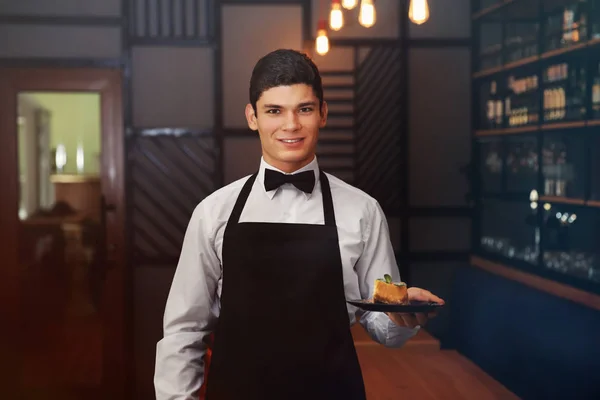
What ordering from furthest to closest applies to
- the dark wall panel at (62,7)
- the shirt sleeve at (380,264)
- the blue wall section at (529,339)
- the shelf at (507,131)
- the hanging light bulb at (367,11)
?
1. the dark wall panel at (62,7)
2. the shelf at (507,131)
3. the hanging light bulb at (367,11)
4. the blue wall section at (529,339)
5. the shirt sleeve at (380,264)

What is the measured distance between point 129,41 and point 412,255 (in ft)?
7.76

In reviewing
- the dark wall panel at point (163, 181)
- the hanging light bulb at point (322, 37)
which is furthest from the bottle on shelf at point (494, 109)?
the dark wall panel at point (163, 181)

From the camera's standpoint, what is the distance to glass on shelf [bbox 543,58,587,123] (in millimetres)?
3809

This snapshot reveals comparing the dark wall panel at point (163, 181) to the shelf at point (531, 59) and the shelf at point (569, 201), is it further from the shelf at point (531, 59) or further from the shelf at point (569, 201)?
the shelf at point (569, 201)

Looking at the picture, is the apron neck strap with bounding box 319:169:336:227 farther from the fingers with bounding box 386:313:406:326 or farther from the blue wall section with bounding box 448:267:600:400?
the blue wall section with bounding box 448:267:600:400

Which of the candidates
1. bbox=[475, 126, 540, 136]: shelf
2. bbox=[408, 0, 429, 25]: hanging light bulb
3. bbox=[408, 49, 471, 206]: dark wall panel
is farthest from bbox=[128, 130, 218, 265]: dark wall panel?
bbox=[408, 0, 429, 25]: hanging light bulb

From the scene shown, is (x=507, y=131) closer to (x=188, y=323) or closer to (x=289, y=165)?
(x=289, y=165)

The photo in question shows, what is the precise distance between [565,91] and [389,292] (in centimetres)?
256

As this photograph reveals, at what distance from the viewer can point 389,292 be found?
1.78 m

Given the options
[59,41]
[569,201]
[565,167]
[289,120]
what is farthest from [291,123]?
[59,41]

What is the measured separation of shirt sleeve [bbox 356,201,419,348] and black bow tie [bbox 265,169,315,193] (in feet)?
0.55

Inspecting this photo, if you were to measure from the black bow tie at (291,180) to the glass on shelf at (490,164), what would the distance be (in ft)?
10.5

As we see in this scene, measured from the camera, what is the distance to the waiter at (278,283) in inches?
69.6

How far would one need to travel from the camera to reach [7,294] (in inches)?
198
